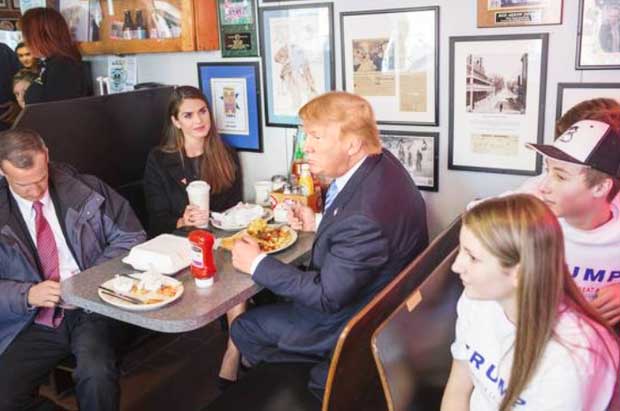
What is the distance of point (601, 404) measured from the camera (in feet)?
3.46

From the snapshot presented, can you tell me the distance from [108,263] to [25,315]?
0.29m

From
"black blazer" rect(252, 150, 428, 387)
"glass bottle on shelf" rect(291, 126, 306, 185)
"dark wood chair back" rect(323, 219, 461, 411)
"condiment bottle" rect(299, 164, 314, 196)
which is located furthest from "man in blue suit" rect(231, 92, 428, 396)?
"glass bottle on shelf" rect(291, 126, 306, 185)

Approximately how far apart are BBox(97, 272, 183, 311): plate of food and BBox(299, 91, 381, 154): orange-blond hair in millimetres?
544

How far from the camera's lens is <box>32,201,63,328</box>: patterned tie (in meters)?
1.85

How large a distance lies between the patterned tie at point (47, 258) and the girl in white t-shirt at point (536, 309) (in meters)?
1.28

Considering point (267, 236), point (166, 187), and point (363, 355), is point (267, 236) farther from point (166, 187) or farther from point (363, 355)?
point (166, 187)

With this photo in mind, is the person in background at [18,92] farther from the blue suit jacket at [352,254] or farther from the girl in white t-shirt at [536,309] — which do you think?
the girl in white t-shirt at [536,309]

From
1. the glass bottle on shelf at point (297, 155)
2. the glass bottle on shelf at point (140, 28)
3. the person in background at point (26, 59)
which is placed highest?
the glass bottle on shelf at point (140, 28)

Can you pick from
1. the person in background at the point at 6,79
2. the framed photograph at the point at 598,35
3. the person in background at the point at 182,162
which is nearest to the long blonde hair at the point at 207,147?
the person in background at the point at 182,162

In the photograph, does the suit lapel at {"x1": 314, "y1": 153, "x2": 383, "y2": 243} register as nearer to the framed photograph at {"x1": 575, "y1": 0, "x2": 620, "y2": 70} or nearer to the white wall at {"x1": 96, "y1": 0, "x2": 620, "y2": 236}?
the white wall at {"x1": 96, "y1": 0, "x2": 620, "y2": 236}

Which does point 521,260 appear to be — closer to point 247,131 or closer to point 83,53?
point 247,131

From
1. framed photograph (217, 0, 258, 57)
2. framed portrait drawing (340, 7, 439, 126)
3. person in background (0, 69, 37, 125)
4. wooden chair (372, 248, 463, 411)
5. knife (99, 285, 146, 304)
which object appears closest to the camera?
wooden chair (372, 248, 463, 411)

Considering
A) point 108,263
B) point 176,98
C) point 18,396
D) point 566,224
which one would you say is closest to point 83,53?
point 176,98

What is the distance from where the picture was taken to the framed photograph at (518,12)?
181 centimetres
